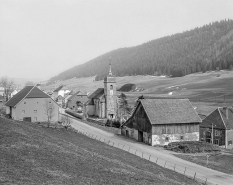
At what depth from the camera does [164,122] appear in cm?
4906

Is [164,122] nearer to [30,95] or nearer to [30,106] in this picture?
Result: [30,106]

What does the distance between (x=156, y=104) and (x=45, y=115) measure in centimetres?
2064

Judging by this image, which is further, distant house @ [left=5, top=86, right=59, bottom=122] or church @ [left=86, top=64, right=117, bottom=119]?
church @ [left=86, top=64, right=117, bottom=119]

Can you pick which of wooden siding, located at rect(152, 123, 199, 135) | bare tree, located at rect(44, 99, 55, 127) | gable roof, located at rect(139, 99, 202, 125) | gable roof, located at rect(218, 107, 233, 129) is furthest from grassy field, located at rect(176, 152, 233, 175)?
bare tree, located at rect(44, 99, 55, 127)

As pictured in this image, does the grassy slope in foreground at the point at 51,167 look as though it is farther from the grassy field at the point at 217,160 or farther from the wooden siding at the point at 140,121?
the wooden siding at the point at 140,121

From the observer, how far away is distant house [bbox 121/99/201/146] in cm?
4888

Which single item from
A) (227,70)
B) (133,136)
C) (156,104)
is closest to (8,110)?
(133,136)

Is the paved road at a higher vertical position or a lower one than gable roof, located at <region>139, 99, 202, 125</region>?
lower

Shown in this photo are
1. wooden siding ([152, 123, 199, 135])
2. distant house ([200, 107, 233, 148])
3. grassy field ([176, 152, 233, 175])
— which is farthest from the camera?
distant house ([200, 107, 233, 148])

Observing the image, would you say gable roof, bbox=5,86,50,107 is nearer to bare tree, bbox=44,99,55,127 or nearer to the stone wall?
bare tree, bbox=44,99,55,127

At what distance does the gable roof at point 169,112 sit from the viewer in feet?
163

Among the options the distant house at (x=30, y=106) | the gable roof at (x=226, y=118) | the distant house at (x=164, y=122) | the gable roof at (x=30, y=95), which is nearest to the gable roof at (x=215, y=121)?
the gable roof at (x=226, y=118)

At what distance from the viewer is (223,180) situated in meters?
30.1

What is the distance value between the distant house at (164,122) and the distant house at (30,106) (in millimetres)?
16713
